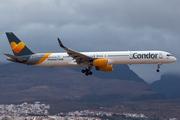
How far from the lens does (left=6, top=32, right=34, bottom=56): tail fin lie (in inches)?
2953

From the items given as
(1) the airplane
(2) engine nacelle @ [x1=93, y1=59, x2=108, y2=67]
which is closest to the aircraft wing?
(1) the airplane

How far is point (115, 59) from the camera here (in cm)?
6862

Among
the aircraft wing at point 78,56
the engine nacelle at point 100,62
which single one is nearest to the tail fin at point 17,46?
the aircraft wing at point 78,56

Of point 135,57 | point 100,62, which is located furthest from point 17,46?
point 135,57

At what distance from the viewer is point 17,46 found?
7612 centimetres

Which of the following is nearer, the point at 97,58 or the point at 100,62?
the point at 100,62

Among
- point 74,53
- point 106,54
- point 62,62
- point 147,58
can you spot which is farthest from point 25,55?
point 147,58

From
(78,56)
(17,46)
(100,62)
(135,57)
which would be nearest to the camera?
(100,62)

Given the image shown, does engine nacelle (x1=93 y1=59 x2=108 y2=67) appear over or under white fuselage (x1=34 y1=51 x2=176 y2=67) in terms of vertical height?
under

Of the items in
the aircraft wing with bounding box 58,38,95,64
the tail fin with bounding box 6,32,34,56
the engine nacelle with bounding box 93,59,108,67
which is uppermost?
the tail fin with bounding box 6,32,34,56

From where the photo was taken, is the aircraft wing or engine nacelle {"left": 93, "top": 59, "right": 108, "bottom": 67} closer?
the aircraft wing

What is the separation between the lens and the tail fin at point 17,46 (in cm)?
7500

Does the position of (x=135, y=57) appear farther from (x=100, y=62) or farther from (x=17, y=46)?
(x=17, y=46)

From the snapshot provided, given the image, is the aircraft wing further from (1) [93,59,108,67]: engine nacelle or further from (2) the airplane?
(1) [93,59,108,67]: engine nacelle
